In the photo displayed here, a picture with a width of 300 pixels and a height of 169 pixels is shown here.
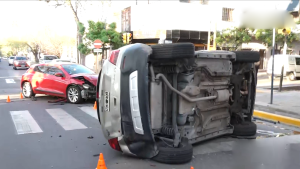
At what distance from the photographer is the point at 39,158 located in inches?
195

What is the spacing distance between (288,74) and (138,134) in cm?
2012

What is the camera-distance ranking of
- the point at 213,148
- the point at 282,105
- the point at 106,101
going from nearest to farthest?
the point at 106,101
the point at 213,148
the point at 282,105

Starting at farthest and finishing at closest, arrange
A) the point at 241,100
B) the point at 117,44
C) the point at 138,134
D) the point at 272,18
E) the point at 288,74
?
the point at 117,44, the point at 288,74, the point at 272,18, the point at 241,100, the point at 138,134

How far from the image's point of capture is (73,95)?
10742 mm

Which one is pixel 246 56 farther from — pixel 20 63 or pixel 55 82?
pixel 20 63

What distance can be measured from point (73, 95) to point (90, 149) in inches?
221

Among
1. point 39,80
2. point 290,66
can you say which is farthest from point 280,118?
point 290,66

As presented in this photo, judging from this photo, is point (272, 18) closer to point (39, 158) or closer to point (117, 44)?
point (39, 158)

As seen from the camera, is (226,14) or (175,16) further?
(226,14)

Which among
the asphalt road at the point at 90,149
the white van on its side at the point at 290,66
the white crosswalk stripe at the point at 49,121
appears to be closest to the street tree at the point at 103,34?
the white van on its side at the point at 290,66

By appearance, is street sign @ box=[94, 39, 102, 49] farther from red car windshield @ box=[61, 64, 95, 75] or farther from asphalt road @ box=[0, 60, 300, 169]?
asphalt road @ box=[0, 60, 300, 169]

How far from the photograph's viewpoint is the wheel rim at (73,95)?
10678mm

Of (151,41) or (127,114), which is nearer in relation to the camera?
(127,114)

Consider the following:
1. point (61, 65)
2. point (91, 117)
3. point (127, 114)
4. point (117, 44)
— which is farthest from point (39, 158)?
point (117, 44)
